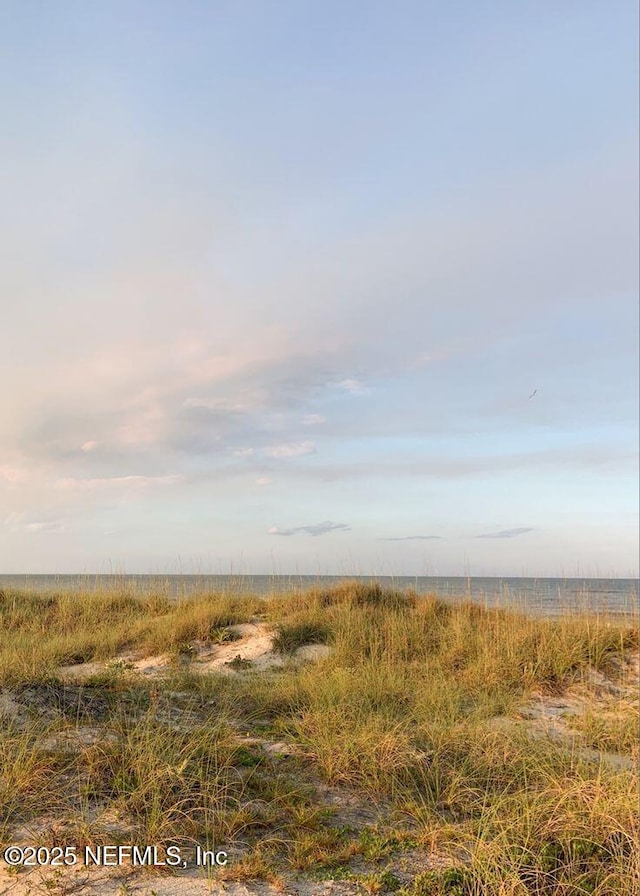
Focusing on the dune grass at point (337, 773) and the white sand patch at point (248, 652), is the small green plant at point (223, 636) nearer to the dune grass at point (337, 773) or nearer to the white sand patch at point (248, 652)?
the white sand patch at point (248, 652)

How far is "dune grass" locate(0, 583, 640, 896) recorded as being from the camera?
3.50m

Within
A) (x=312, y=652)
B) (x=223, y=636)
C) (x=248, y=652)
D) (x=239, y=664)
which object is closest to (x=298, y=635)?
(x=312, y=652)

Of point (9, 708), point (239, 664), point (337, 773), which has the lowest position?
point (239, 664)

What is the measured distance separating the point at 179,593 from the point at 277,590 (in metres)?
1.97

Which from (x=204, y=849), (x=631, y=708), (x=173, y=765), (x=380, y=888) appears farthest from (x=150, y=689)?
(x=631, y=708)

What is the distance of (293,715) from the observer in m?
5.74

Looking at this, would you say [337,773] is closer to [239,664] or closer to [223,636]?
[239,664]

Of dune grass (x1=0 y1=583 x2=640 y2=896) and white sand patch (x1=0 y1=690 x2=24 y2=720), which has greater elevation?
white sand patch (x1=0 y1=690 x2=24 y2=720)

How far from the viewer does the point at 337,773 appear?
181 inches

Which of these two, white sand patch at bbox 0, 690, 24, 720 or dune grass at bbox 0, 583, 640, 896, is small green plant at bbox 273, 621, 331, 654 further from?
white sand patch at bbox 0, 690, 24, 720

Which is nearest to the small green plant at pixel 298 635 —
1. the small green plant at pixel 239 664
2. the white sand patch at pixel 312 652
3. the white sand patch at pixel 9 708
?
the white sand patch at pixel 312 652

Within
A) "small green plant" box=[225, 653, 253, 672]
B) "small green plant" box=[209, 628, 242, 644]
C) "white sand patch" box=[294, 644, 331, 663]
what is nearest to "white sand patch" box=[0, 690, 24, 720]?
"small green plant" box=[225, 653, 253, 672]

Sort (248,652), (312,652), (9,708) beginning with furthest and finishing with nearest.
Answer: (248,652) < (312,652) < (9,708)

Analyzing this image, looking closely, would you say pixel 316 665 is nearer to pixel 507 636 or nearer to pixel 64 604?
pixel 507 636
